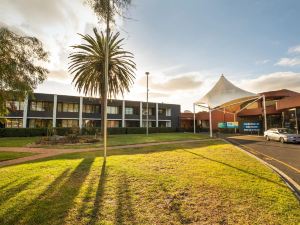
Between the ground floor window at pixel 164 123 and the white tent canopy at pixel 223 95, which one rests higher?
the white tent canopy at pixel 223 95

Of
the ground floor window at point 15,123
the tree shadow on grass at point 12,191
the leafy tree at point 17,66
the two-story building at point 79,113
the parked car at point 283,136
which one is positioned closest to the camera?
the tree shadow on grass at point 12,191

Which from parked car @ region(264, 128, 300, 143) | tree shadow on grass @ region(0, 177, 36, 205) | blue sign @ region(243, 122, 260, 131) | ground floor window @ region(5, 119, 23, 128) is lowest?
tree shadow on grass @ region(0, 177, 36, 205)

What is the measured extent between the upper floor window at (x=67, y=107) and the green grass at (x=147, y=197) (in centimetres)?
3216

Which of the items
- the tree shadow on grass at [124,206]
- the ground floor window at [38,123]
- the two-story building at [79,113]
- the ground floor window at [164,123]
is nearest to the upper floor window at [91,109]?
the two-story building at [79,113]

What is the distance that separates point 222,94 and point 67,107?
2898 cm

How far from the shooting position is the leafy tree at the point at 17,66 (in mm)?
11406

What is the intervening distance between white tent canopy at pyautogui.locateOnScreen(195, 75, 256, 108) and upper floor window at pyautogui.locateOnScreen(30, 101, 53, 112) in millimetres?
27348

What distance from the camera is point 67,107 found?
128ft

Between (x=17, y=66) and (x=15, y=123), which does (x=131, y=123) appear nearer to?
(x=15, y=123)

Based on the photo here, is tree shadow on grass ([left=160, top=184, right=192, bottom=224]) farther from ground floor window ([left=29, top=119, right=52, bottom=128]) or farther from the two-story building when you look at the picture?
ground floor window ([left=29, top=119, right=52, bottom=128])

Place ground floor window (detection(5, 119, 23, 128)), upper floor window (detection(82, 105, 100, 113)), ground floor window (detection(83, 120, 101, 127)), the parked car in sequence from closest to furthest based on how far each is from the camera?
1. the parked car
2. ground floor window (detection(5, 119, 23, 128))
3. ground floor window (detection(83, 120, 101, 127))
4. upper floor window (detection(82, 105, 100, 113))

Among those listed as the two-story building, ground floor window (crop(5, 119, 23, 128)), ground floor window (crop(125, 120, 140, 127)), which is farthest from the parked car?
ground floor window (crop(5, 119, 23, 128))

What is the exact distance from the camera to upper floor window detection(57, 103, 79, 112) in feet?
124

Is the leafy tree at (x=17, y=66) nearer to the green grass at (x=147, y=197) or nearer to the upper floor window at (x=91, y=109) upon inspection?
the green grass at (x=147, y=197)
